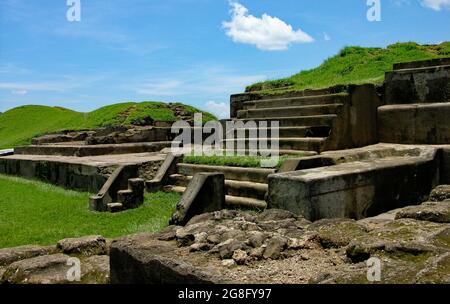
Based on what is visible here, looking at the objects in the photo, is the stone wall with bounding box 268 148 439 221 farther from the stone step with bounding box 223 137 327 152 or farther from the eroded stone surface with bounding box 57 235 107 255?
the eroded stone surface with bounding box 57 235 107 255

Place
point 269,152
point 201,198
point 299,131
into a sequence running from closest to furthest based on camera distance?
point 201,198 < point 269,152 < point 299,131

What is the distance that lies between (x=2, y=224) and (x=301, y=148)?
186 inches

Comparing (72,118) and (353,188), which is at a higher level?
(72,118)

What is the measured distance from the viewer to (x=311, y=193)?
472 cm

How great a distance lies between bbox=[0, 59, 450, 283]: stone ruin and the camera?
2.98m

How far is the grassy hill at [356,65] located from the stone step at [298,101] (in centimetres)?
76

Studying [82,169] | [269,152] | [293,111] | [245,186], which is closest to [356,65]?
[293,111]

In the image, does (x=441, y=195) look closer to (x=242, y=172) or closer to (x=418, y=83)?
(x=242, y=172)

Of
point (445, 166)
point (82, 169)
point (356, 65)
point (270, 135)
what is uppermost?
point (356, 65)

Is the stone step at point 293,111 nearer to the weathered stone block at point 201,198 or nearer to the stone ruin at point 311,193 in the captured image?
the stone ruin at point 311,193

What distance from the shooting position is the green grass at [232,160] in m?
6.87

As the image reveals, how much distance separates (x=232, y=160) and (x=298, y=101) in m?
2.34

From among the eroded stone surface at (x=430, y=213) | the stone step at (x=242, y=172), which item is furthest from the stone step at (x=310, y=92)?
the eroded stone surface at (x=430, y=213)
